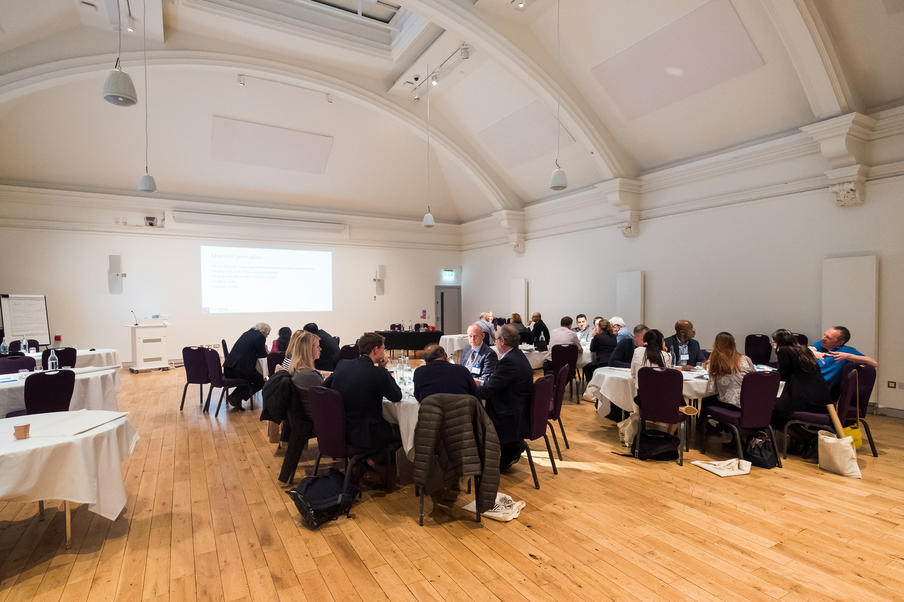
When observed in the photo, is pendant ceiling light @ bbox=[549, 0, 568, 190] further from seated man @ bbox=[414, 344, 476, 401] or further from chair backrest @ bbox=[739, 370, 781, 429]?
seated man @ bbox=[414, 344, 476, 401]

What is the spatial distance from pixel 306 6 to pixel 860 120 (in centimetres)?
803

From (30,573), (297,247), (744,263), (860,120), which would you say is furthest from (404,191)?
(30,573)

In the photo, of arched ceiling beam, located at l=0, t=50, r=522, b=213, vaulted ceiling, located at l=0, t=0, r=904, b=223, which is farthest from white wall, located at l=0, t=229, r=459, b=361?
arched ceiling beam, located at l=0, t=50, r=522, b=213

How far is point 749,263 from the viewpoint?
7273 millimetres

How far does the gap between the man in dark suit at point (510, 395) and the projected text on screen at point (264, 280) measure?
9.53m

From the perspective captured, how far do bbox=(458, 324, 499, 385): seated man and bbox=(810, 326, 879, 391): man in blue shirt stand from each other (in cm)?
316

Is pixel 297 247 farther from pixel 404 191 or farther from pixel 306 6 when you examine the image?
pixel 306 6

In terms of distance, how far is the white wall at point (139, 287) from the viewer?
30.8 ft

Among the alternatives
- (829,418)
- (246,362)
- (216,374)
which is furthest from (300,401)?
(829,418)

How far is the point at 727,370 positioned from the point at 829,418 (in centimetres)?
93

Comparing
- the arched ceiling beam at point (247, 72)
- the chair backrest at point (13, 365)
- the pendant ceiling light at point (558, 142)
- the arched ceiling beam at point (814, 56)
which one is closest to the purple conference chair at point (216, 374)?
the chair backrest at point (13, 365)

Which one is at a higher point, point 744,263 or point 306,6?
point 306,6

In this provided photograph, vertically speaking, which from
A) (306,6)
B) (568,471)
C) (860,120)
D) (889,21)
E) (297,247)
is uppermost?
(306,6)

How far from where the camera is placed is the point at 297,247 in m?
12.2
